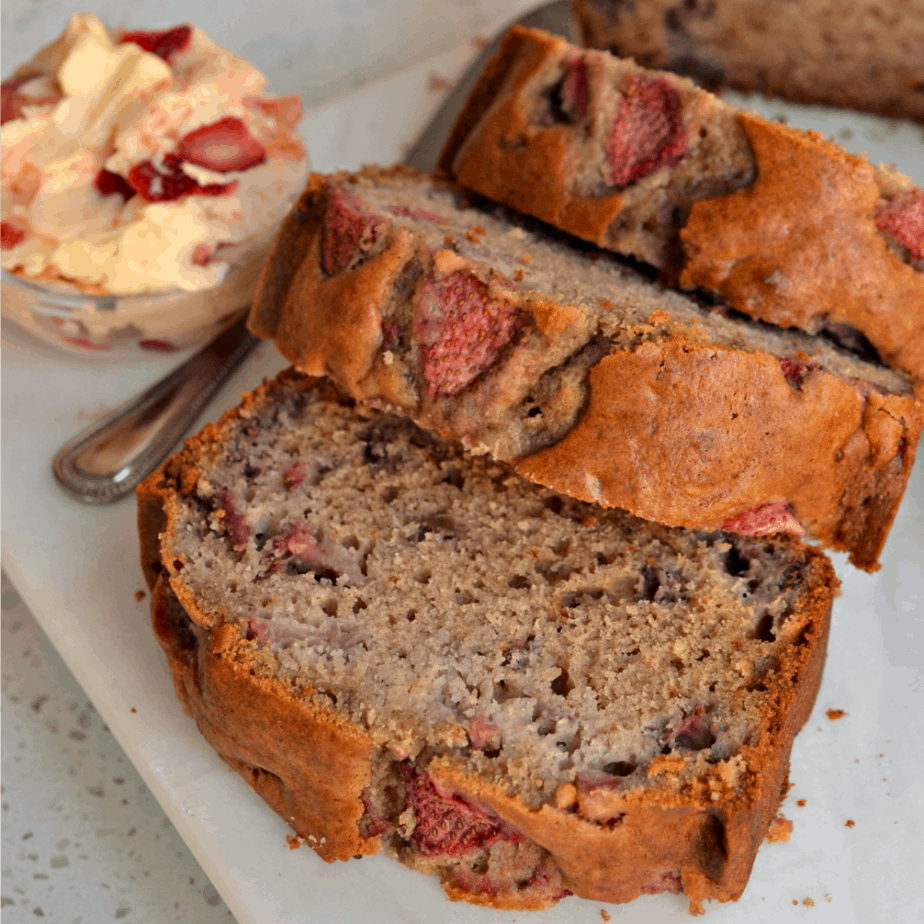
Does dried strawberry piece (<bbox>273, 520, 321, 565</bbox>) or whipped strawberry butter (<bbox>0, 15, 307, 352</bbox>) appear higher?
whipped strawberry butter (<bbox>0, 15, 307, 352</bbox>)

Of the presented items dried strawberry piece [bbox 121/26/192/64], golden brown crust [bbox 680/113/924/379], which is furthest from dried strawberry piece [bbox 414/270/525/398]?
dried strawberry piece [bbox 121/26/192/64]

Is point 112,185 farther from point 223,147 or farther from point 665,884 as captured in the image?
point 665,884

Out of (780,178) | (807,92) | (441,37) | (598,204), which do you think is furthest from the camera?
(441,37)

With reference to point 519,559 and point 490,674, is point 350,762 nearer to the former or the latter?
point 490,674

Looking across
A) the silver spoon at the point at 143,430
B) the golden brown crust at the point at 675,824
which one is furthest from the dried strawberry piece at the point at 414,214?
A: the golden brown crust at the point at 675,824

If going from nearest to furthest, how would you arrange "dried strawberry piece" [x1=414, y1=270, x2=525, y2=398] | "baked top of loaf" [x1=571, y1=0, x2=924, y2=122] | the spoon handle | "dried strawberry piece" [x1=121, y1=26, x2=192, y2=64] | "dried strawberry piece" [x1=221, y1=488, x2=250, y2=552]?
"dried strawberry piece" [x1=414, y1=270, x2=525, y2=398] < "dried strawberry piece" [x1=221, y1=488, x2=250, y2=552] < the spoon handle < "dried strawberry piece" [x1=121, y1=26, x2=192, y2=64] < "baked top of loaf" [x1=571, y1=0, x2=924, y2=122]

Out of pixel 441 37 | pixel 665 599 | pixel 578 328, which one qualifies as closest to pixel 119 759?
pixel 665 599

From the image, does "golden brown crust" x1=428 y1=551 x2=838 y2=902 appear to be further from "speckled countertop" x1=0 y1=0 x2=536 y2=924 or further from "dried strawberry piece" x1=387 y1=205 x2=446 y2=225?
"dried strawberry piece" x1=387 y1=205 x2=446 y2=225
